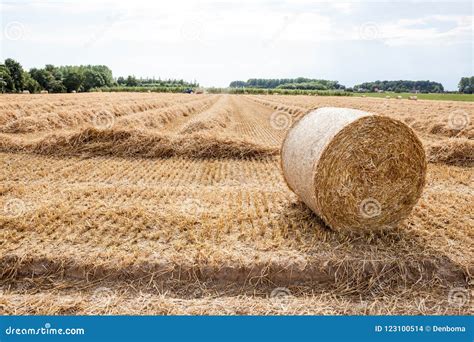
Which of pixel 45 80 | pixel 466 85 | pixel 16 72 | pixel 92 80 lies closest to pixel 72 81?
pixel 45 80

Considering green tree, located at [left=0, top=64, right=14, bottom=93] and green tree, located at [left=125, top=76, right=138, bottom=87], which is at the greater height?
green tree, located at [left=125, top=76, right=138, bottom=87]

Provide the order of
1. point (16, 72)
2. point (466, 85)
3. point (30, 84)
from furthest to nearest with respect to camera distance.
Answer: point (466, 85) → point (30, 84) → point (16, 72)

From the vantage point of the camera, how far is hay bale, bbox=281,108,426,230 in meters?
6.69

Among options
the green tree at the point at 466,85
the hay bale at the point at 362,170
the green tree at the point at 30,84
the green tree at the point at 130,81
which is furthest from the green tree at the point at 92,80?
the hay bale at the point at 362,170

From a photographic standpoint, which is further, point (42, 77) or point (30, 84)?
point (42, 77)

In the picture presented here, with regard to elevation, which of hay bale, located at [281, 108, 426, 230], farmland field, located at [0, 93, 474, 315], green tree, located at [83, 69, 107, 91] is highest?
green tree, located at [83, 69, 107, 91]

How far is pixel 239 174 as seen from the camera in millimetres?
11516

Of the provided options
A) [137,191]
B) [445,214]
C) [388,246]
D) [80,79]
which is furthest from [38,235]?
[80,79]

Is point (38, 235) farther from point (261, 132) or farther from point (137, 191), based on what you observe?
point (261, 132)

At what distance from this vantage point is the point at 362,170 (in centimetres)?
685

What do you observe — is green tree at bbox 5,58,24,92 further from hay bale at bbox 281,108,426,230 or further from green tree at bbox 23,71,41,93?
hay bale at bbox 281,108,426,230

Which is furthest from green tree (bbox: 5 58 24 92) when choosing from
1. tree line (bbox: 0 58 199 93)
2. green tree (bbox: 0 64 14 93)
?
green tree (bbox: 0 64 14 93)

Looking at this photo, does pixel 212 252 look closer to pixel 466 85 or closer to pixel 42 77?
pixel 42 77

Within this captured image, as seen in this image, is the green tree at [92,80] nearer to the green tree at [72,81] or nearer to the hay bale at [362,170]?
the green tree at [72,81]
